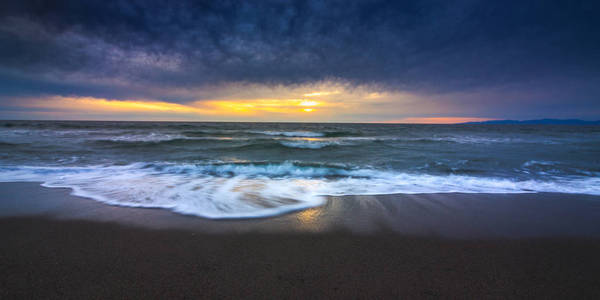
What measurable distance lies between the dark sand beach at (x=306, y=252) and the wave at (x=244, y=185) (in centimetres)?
41

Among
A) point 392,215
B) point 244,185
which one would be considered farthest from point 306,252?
point 244,185

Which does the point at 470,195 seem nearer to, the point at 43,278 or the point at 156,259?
the point at 156,259

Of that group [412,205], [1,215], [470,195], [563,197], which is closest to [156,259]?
[1,215]

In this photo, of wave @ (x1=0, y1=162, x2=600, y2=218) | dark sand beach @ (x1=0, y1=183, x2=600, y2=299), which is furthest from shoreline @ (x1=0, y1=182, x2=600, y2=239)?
wave @ (x1=0, y1=162, x2=600, y2=218)

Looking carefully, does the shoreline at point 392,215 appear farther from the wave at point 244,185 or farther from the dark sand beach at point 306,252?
the wave at point 244,185

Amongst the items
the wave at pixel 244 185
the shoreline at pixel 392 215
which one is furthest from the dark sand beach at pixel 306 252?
the wave at pixel 244 185

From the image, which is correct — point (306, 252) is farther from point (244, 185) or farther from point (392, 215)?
point (244, 185)

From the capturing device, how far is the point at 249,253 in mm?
2064

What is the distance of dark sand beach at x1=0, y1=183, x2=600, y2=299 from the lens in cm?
160

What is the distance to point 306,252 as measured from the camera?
2.08m

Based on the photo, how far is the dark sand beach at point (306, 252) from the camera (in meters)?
1.60

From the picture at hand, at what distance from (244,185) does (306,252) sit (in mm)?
2965

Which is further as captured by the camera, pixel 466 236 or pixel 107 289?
pixel 466 236

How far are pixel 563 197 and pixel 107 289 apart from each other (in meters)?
6.20
